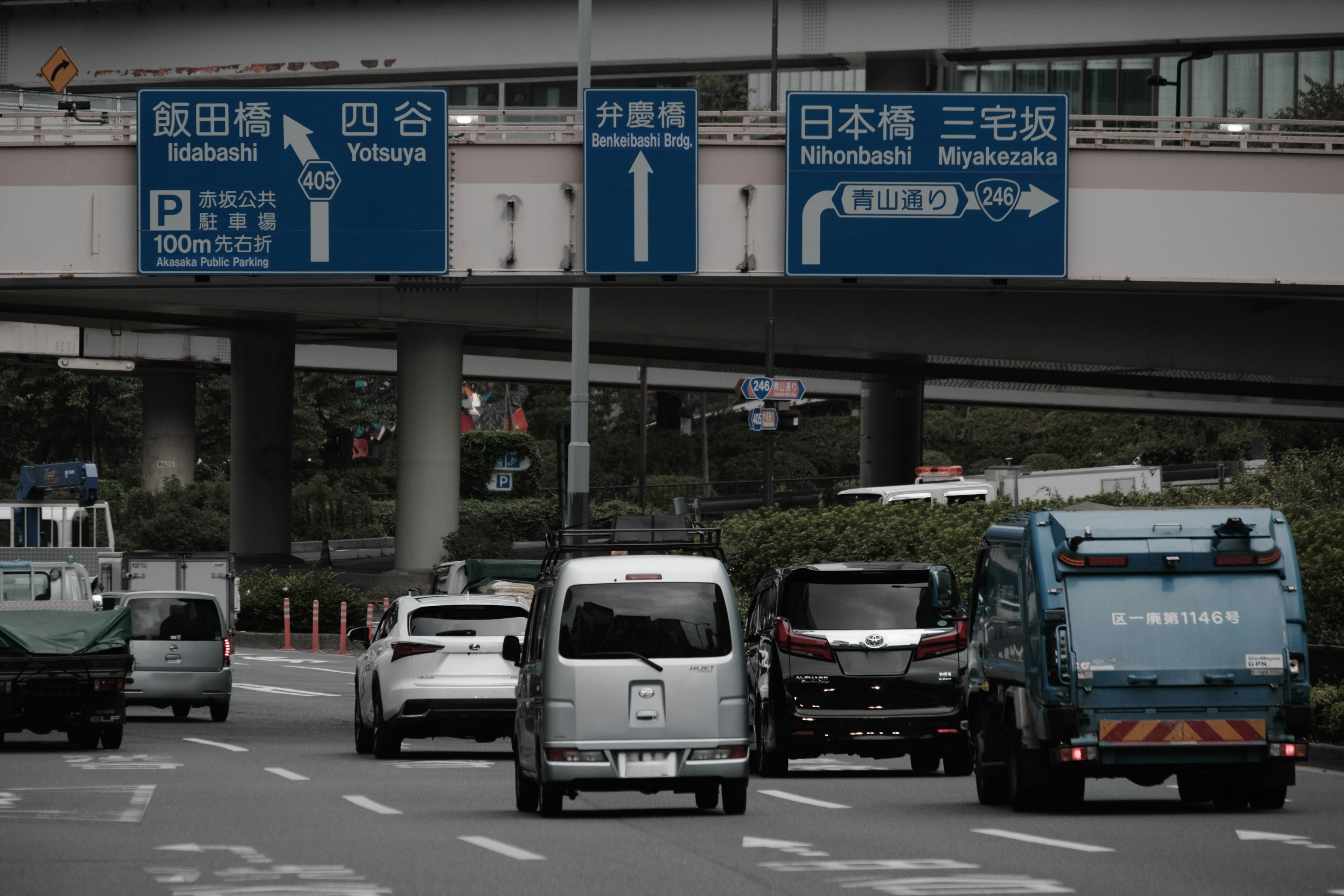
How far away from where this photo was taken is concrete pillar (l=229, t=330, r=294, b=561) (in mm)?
51375

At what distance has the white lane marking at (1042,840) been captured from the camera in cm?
1119

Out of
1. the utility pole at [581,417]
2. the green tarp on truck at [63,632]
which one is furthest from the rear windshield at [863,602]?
the utility pole at [581,417]

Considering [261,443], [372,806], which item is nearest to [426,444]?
[261,443]

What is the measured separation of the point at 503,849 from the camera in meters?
11.3

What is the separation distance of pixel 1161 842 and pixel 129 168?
20904mm

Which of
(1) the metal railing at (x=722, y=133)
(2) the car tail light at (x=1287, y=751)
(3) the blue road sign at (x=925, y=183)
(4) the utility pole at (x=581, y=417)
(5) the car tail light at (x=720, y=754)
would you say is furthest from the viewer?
(4) the utility pole at (x=581, y=417)

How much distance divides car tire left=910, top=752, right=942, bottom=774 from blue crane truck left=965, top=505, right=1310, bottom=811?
4813mm

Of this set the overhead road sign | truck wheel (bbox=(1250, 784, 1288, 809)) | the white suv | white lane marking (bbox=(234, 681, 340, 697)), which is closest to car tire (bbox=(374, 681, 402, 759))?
the white suv

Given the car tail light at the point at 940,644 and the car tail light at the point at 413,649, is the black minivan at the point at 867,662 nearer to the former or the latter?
the car tail light at the point at 940,644

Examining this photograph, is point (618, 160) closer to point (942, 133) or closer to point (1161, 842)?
point (942, 133)

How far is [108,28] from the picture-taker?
45.8 metres

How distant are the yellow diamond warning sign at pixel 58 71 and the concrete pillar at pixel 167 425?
114 ft

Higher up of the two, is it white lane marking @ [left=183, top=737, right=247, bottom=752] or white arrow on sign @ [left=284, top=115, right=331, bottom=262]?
white arrow on sign @ [left=284, top=115, right=331, bottom=262]

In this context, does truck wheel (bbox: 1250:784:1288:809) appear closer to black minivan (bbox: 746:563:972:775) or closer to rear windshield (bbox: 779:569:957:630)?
black minivan (bbox: 746:563:972:775)
